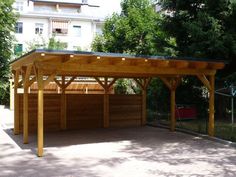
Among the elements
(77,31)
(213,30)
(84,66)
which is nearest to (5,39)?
(77,31)

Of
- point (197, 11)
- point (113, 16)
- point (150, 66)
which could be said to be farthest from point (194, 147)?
point (113, 16)

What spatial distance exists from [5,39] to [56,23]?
590 inches

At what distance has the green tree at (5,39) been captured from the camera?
87.5 ft

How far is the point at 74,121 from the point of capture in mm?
16234

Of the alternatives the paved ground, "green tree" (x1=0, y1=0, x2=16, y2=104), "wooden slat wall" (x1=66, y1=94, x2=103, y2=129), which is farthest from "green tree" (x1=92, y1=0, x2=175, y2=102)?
the paved ground

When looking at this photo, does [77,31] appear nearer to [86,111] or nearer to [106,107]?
[106,107]

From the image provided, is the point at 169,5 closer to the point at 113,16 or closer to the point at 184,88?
the point at 184,88

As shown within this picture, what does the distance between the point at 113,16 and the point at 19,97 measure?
51.4ft

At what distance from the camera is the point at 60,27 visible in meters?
42.0

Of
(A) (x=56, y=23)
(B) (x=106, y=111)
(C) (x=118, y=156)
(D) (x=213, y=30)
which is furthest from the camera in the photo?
(A) (x=56, y=23)

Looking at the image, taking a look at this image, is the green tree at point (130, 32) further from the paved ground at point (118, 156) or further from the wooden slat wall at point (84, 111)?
the paved ground at point (118, 156)

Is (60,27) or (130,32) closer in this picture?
(130,32)

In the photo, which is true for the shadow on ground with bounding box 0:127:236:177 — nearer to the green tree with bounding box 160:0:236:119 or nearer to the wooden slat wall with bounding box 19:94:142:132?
the wooden slat wall with bounding box 19:94:142:132

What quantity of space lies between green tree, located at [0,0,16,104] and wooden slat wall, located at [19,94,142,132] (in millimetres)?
12854
